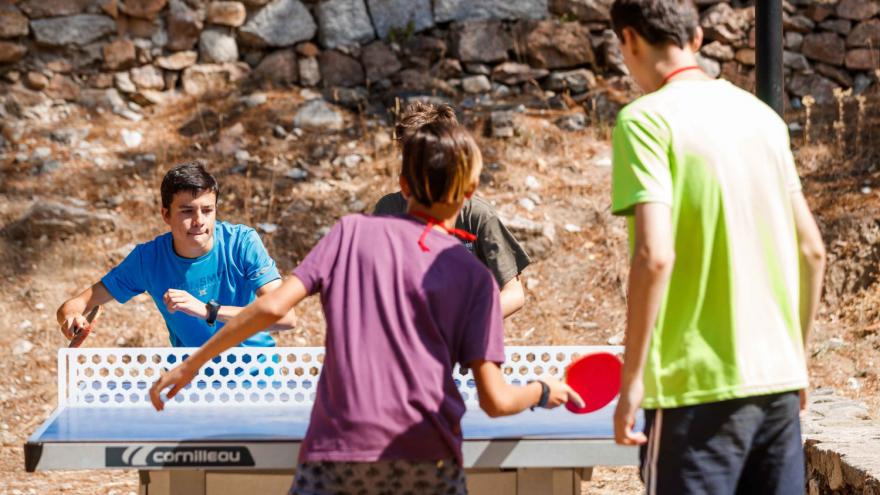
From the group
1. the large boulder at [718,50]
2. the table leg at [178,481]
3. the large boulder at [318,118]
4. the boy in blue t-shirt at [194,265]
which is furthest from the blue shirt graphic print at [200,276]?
the large boulder at [718,50]

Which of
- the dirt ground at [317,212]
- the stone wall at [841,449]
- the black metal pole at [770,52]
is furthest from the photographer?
the dirt ground at [317,212]

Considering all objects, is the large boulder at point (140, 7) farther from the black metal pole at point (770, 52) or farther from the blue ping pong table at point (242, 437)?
the black metal pole at point (770, 52)

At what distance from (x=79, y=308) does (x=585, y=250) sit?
14.8 ft

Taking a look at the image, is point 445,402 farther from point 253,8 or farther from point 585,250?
point 253,8

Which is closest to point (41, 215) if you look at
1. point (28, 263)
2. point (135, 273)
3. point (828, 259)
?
point (28, 263)

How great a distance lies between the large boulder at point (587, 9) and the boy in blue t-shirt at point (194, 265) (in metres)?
5.71

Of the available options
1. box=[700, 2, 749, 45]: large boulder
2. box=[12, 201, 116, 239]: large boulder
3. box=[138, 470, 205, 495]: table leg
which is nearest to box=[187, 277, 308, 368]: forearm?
box=[138, 470, 205, 495]: table leg

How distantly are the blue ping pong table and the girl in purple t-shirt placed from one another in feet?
1.09

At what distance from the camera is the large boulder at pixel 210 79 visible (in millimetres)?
9578

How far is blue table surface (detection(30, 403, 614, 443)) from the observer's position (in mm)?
3092

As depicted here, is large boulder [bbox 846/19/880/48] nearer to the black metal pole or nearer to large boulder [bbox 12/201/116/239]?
large boulder [bbox 12/201/116/239]

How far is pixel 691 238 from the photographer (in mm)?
2656

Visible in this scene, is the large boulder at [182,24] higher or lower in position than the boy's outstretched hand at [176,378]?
higher

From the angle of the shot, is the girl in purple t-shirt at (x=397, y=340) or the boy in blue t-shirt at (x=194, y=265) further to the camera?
the boy in blue t-shirt at (x=194, y=265)
